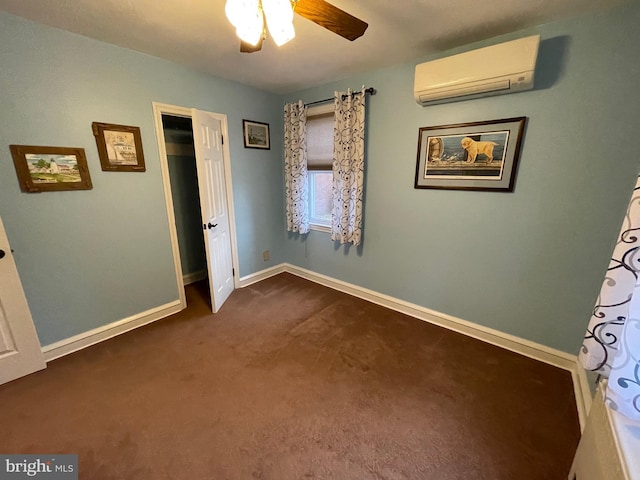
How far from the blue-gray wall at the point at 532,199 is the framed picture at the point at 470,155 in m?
0.06

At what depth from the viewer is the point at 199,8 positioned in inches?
59.7

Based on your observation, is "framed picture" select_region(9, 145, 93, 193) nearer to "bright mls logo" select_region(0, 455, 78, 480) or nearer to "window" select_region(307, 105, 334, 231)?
"bright mls logo" select_region(0, 455, 78, 480)

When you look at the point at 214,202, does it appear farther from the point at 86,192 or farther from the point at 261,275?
the point at 261,275

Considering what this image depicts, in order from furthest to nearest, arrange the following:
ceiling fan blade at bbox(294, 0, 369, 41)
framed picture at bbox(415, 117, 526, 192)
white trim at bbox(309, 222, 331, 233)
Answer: white trim at bbox(309, 222, 331, 233) < framed picture at bbox(415, 117, 526, 192) < ceiling fan blade at bbox(294, 0, 369, 41)

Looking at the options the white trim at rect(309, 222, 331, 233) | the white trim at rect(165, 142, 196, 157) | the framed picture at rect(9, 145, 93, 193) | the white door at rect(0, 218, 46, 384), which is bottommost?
the white door at rect(0, 218, 46, 384)

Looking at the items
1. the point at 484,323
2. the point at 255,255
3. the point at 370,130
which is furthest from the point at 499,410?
the point at 255,255

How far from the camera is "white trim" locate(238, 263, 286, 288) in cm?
327

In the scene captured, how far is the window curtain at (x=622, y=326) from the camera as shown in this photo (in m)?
0.84

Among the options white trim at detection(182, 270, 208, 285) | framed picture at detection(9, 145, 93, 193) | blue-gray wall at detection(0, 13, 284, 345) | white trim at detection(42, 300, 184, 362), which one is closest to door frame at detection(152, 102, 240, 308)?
blue-gray wall at detection(0, 13, 284, 345)

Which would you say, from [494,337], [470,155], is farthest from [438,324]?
[470,155]

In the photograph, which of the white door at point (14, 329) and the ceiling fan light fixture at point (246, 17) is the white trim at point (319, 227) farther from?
the white door at point (14, 329)

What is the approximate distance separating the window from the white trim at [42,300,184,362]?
1835 millimetres

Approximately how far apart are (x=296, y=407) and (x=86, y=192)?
219 centimetres

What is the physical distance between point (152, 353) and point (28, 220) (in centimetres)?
127
